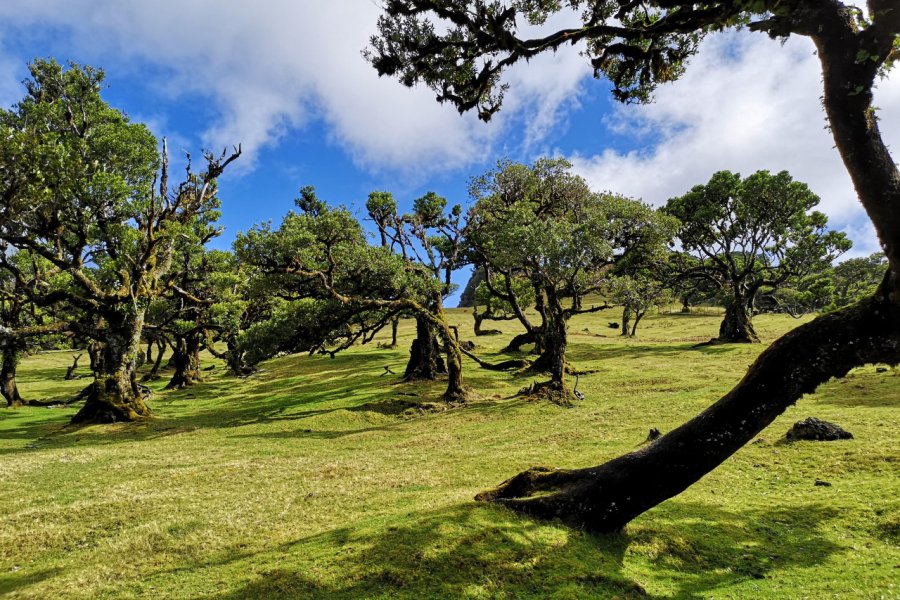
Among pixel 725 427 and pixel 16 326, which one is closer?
pixel 725 427

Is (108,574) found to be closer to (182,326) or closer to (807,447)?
(807,447)

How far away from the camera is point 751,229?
48250mm

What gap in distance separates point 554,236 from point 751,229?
31974mm

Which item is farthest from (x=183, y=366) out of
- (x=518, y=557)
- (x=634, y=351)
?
(x=518, y=557)

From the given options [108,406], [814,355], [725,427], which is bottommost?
[108,406]

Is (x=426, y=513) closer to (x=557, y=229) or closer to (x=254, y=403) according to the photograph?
(x=557, y=229)

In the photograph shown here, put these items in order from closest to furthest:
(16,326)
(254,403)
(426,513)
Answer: (426,513) → (254,403) → (16,326)

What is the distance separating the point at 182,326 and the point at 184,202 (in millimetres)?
10173

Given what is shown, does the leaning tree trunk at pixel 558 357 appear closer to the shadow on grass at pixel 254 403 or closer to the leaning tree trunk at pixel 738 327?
the shadow on grass at pixel 254 403

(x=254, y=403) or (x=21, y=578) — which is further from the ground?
(x=21, y=578)

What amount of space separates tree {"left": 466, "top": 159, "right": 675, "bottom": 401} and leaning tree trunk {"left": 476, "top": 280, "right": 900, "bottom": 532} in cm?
1876

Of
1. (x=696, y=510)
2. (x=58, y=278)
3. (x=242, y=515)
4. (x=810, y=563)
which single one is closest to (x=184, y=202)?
(x=58, y=278)

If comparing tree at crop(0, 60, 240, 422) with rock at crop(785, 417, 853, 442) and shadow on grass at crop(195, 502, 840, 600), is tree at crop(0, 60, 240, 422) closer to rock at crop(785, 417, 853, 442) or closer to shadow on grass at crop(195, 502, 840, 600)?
shadow on grass at crop(195, 502, 840, 600)

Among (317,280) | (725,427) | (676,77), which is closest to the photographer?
(725,427)
